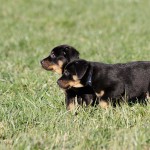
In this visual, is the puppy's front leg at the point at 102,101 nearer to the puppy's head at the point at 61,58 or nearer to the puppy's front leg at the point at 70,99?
the puppy's front leg at the point at 70,99

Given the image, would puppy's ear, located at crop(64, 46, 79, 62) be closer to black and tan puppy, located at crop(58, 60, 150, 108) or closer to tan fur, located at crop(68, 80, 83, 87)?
black and tan puppy, located at crop(58, 60, 150, 108)

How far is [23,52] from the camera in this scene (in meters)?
12.6

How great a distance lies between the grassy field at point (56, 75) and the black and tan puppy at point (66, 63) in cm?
22

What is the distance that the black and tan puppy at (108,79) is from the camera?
6934 mm

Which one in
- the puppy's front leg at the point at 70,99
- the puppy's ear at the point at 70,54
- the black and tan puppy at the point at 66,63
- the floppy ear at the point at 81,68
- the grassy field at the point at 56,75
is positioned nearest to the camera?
the grassy field at the point at 56,75

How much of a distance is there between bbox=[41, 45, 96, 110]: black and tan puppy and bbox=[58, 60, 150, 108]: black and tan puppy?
0.84 ft

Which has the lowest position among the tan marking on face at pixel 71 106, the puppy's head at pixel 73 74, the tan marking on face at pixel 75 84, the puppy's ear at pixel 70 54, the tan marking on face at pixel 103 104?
the tan marking on face at pixel 71 106

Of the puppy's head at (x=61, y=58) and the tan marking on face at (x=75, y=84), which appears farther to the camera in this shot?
the puppy's head at (x=61, y=58)

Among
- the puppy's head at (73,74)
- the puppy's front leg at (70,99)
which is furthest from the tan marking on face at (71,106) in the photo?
the puppy's head at (73,74)

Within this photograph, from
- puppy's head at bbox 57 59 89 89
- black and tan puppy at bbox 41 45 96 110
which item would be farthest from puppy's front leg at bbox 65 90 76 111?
puppy's head at bbox 57 59 89 89

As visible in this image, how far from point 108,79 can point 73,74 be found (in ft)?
1.53

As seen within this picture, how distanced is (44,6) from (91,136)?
15.0 metres

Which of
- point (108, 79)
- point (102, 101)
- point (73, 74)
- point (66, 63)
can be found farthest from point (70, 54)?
point (102, 101)

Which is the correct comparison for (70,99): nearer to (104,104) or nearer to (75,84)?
(75,84)
